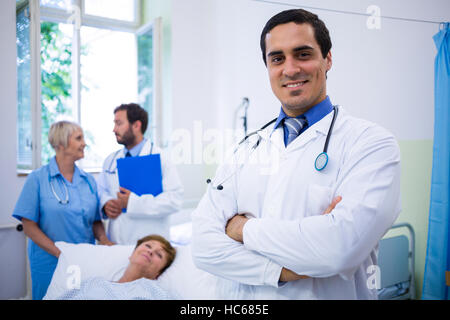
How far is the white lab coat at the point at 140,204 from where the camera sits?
5.17ft

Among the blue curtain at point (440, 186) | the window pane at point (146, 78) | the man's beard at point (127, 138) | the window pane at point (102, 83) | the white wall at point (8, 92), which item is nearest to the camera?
the blue curtain at point (440, 186)

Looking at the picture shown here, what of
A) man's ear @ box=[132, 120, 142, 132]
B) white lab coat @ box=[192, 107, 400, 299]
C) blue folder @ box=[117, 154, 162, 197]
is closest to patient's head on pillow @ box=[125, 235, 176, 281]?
blue folder @ box=[117, 154, 162, 197]

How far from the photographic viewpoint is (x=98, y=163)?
1693 mm

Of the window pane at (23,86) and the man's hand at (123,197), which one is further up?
the window pane at (23,86)

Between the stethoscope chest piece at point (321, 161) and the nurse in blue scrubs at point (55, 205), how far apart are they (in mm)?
1124

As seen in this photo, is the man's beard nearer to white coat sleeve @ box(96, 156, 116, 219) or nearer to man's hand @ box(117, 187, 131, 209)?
white coat sleeve @ box(96, 156, 116, 219)

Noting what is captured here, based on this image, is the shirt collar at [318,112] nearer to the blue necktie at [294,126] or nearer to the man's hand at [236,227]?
the blue necktie at [294,126]

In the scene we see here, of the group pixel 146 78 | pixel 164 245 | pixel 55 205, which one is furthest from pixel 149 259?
pixel 146 78

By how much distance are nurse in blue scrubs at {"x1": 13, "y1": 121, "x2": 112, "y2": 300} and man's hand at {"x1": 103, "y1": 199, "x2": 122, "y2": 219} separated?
2.5 inches

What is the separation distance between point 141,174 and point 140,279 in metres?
0.48

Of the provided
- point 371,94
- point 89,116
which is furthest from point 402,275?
point 89,116

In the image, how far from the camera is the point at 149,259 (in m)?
1.52

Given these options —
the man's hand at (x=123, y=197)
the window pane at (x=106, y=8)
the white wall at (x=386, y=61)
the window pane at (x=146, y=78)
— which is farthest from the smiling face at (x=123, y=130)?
the white wall at (x=386, y=61)

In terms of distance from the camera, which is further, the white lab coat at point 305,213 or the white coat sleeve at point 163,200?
the white coat sleeve at point 163,200
